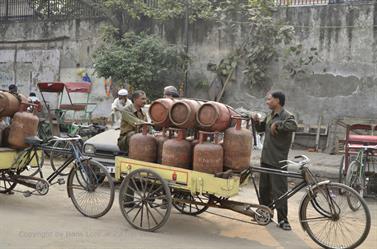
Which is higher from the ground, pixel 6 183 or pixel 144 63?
pixel 144 63

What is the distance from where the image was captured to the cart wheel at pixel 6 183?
284 inches

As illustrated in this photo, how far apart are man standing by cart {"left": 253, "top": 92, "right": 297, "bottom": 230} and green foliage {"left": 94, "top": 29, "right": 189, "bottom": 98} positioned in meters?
8.31

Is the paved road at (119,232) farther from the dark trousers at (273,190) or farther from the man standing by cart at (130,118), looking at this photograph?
the man standing by cart at (130,118)

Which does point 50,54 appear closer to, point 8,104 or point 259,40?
point 259,40

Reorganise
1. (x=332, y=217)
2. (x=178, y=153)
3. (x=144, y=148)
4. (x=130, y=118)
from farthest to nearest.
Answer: (x=130, y=118)
(x=144, y=148)
(x=178, y=153)
(x=332, y=217)

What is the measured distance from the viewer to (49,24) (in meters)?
17.9

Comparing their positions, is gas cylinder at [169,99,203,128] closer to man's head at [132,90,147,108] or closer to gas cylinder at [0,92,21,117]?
man's head at [132,90,147,108]

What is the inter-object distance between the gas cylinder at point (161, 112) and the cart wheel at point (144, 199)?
0.59 m

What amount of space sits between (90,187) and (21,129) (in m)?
1.43

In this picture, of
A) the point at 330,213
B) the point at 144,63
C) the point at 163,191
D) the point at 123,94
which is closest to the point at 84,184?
the point at 163,191

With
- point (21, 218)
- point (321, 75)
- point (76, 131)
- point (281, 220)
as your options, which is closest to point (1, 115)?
point (21, 218)

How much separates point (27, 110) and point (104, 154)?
1671mm

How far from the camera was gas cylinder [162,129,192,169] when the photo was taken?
5.84 m

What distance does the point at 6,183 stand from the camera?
7.67 metres
